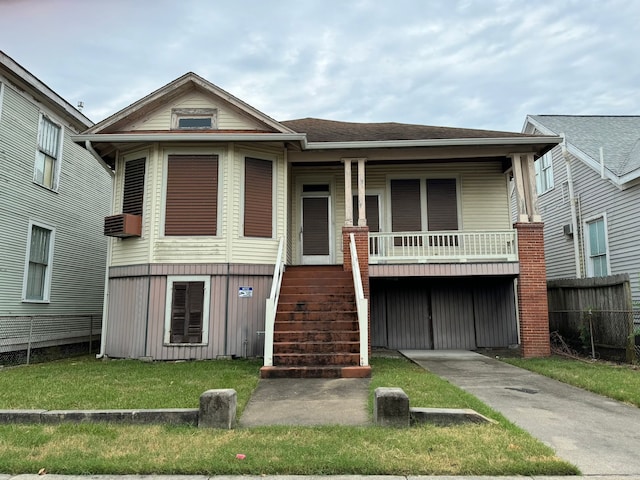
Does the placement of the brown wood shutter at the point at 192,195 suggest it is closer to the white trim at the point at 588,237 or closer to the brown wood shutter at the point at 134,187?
the brown wood shutter at the point at 134,187

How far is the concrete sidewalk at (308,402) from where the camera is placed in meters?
5.28

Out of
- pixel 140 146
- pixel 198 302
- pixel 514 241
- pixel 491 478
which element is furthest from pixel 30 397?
pixel 514 241

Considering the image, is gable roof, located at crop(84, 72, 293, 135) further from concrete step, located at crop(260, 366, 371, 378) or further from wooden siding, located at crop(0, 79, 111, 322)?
concrete step, located at crop(260, 366, 371, 378)

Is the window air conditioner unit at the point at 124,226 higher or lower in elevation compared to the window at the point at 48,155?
lower

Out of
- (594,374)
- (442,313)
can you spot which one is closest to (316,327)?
(594,374)

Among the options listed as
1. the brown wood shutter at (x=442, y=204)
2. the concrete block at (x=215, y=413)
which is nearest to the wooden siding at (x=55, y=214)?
the concrete block at (x=215, y=413)

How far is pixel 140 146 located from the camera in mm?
11234

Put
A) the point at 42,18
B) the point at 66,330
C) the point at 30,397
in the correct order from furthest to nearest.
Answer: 1. the point at 66,330
2. the point at 30,397
3. the point at 42,18

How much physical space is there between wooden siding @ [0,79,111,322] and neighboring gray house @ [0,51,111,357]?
0.08ft

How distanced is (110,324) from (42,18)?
25.0 feet

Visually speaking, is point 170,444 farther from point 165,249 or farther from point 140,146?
point 140,146

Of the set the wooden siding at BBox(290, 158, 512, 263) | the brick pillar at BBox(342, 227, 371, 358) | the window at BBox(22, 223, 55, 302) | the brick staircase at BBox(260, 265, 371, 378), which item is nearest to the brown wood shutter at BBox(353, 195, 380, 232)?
the wooden siding at BBox(290, 158, 512, 263)

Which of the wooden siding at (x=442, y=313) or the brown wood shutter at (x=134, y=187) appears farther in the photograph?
the wooden siding at (x=442, y=313)

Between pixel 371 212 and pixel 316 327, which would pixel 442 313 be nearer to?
pixel 371 212
